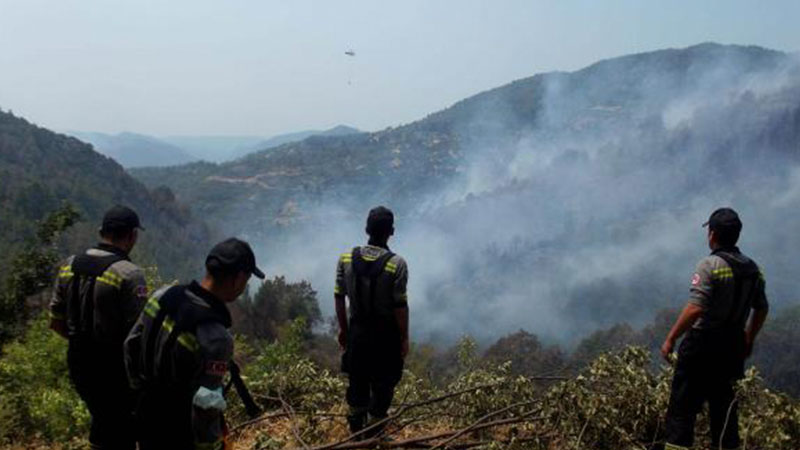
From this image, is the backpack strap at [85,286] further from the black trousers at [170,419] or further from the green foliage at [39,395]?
the green foliage at [39,395]

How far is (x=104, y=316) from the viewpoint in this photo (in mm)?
4047

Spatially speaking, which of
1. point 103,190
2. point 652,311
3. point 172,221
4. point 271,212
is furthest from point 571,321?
point 271,212

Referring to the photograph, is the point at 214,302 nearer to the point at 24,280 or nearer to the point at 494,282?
the point at 24,280

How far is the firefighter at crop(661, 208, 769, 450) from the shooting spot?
4500 millimetres

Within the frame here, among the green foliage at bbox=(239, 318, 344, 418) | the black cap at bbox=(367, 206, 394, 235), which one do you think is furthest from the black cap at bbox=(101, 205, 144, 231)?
the green foliage at bbox=(239, 318, 344, 418)

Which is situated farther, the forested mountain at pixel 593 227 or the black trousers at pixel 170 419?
the forested mountain at pixel 593 227

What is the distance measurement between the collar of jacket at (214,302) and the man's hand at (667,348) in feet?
10.3

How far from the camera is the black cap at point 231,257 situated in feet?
9.99

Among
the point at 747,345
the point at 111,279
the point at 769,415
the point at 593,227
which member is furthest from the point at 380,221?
the point at 593,227

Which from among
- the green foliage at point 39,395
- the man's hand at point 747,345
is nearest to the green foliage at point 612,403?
the man's hand at point 747,345

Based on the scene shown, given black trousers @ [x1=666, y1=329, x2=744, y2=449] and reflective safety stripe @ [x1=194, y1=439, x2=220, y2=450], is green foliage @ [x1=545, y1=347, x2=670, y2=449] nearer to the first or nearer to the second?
black trousers @ [x1=666, y1=329, x2=744, y2=449]

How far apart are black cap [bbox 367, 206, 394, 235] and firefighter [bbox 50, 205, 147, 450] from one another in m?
1.75

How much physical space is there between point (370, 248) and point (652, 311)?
12236 centimetres

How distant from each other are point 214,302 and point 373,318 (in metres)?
2.36
